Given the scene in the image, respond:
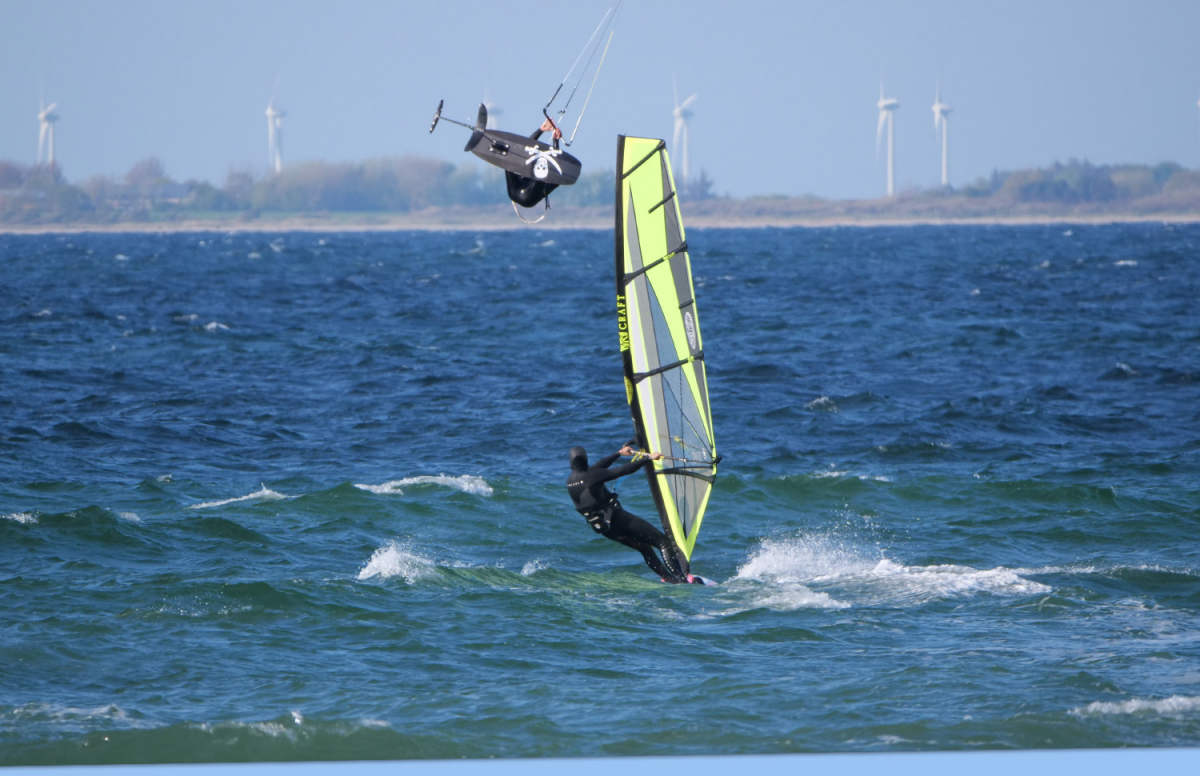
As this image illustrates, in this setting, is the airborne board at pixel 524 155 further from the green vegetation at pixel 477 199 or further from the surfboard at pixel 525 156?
the green vegetation at pixel 477 199

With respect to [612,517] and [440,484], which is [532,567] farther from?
[440,484]

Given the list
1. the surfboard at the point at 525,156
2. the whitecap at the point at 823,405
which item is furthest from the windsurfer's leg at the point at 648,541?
the whitecap at the point at 823,405

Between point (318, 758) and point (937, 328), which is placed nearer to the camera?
point (318, 758)

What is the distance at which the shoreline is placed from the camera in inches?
5650

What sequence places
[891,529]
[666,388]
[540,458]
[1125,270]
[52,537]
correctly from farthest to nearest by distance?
[1125,270], [540,458], [891,529], [52,537], [666,388]

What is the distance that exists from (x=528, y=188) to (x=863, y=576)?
4946 millimetres

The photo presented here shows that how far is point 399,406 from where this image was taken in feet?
65.1

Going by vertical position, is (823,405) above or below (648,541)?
above

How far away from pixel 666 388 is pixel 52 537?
6.33 metres

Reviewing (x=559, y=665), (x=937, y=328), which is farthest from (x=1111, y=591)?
(x=937, y=328)

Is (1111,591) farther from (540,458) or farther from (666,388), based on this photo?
(540,458)

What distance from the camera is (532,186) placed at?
29.7ft

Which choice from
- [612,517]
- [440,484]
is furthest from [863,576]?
[440,484]

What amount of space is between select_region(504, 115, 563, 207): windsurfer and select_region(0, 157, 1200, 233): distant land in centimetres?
14085
